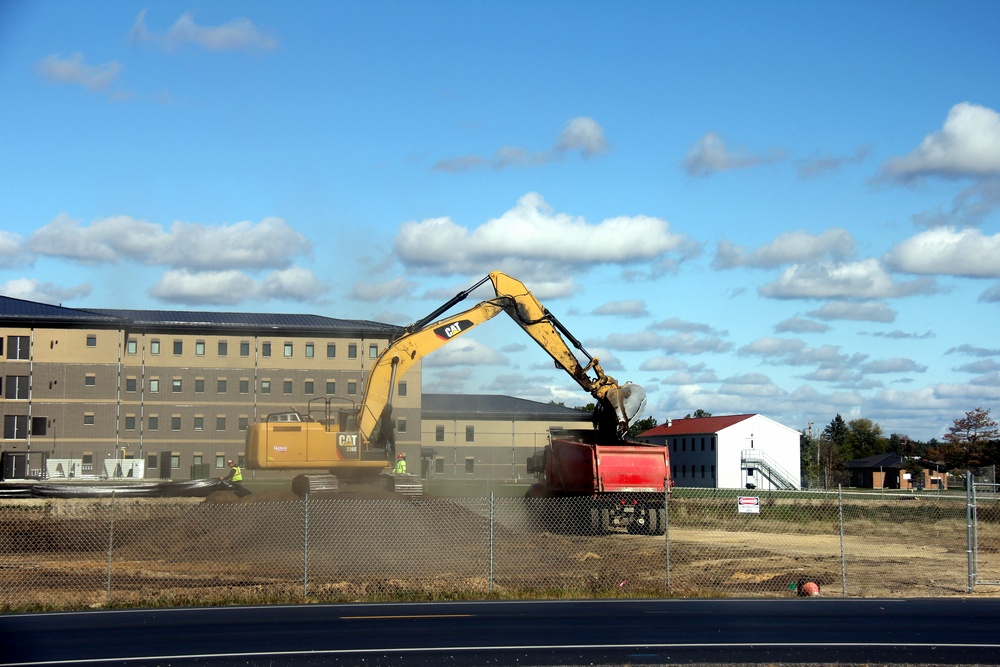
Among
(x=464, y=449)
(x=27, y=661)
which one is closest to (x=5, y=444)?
(x=464, y=449)

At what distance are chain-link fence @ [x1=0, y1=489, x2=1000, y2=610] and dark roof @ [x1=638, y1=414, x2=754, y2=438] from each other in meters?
56.7

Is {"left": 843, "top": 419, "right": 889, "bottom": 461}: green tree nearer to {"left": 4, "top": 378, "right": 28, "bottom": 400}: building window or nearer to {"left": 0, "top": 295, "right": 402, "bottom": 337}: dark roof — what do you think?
{"left": 0, "top": 295, "right": 402, "bottom": 337}: dark roof

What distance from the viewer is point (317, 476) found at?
34.0 meters

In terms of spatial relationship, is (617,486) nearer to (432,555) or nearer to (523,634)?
(432,555)

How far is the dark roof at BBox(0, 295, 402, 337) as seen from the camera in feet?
255

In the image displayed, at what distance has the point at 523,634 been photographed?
1552cm

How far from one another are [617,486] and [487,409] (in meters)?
64.5

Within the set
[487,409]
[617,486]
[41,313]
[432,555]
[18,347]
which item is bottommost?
[432,555]

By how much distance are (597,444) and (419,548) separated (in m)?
9.20

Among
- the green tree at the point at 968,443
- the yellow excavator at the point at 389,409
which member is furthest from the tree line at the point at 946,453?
the yellow excavator at the point at 389,409

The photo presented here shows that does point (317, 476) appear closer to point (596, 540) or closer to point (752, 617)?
point (596, 540)

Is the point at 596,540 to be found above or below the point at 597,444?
below

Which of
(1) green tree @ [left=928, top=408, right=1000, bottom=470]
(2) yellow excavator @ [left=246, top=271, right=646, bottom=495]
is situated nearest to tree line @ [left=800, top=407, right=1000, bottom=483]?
(1) green tree @ [left=928, top=408, right=1000, bottom=470]

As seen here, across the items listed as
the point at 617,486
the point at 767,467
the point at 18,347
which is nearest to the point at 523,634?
the point at 617,486
